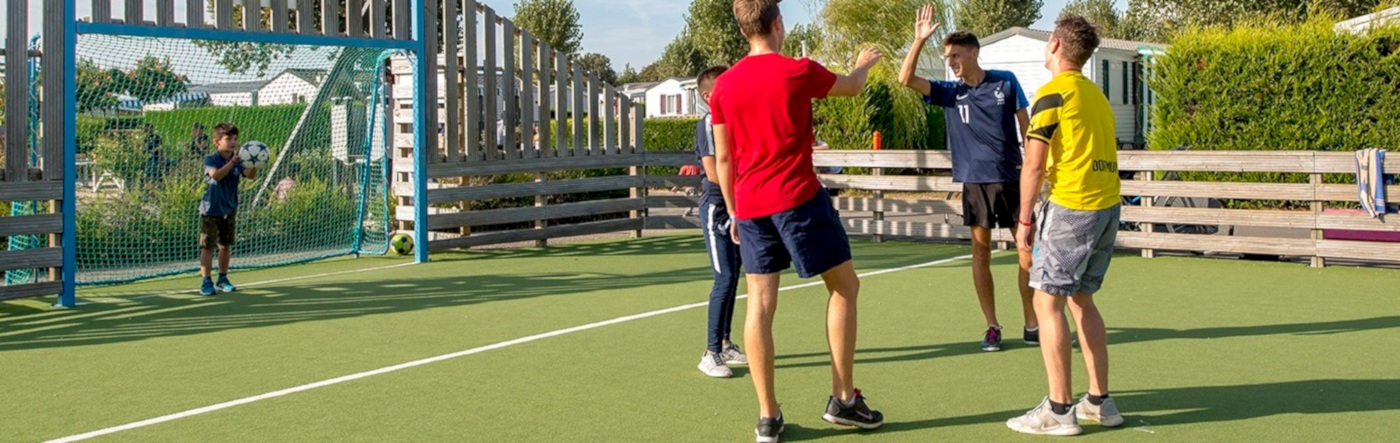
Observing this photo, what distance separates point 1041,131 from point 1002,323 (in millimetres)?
3322

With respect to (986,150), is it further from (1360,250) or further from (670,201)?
(670,201)

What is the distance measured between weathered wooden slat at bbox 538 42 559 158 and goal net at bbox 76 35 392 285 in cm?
180

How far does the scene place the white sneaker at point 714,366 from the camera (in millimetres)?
6996

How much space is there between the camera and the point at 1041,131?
562 cm

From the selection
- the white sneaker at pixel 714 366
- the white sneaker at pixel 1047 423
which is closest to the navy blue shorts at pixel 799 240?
the white sneaker at pixel 1047 423

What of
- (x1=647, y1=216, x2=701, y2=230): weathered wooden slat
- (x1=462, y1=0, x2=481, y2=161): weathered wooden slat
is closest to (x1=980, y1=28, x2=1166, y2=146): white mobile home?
(x1=647, y1=216, x2=701, y2=230): weathered wooden slat

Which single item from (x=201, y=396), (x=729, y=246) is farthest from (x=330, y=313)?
(x=729, y=246)

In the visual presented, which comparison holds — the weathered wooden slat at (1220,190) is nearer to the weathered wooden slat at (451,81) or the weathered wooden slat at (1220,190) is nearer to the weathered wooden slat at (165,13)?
the weathered wooden slat at (451,81)

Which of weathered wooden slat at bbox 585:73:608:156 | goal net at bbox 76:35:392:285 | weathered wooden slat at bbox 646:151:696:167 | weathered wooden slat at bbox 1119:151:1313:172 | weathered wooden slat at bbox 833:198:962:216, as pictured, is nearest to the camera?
goal net at bbox 76:35:392:285

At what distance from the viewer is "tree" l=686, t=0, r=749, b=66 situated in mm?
60812

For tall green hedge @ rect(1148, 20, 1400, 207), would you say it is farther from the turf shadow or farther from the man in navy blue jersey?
the man in navy blue jersey

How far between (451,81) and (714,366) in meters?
8.40

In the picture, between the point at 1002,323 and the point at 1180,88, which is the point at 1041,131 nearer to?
the point at 1002,323

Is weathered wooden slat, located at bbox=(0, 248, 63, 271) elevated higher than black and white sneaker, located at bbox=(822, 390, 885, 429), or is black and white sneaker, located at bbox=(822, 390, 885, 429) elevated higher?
weathered wooden slat, located at bbox=(0, 248, 63, 271)
